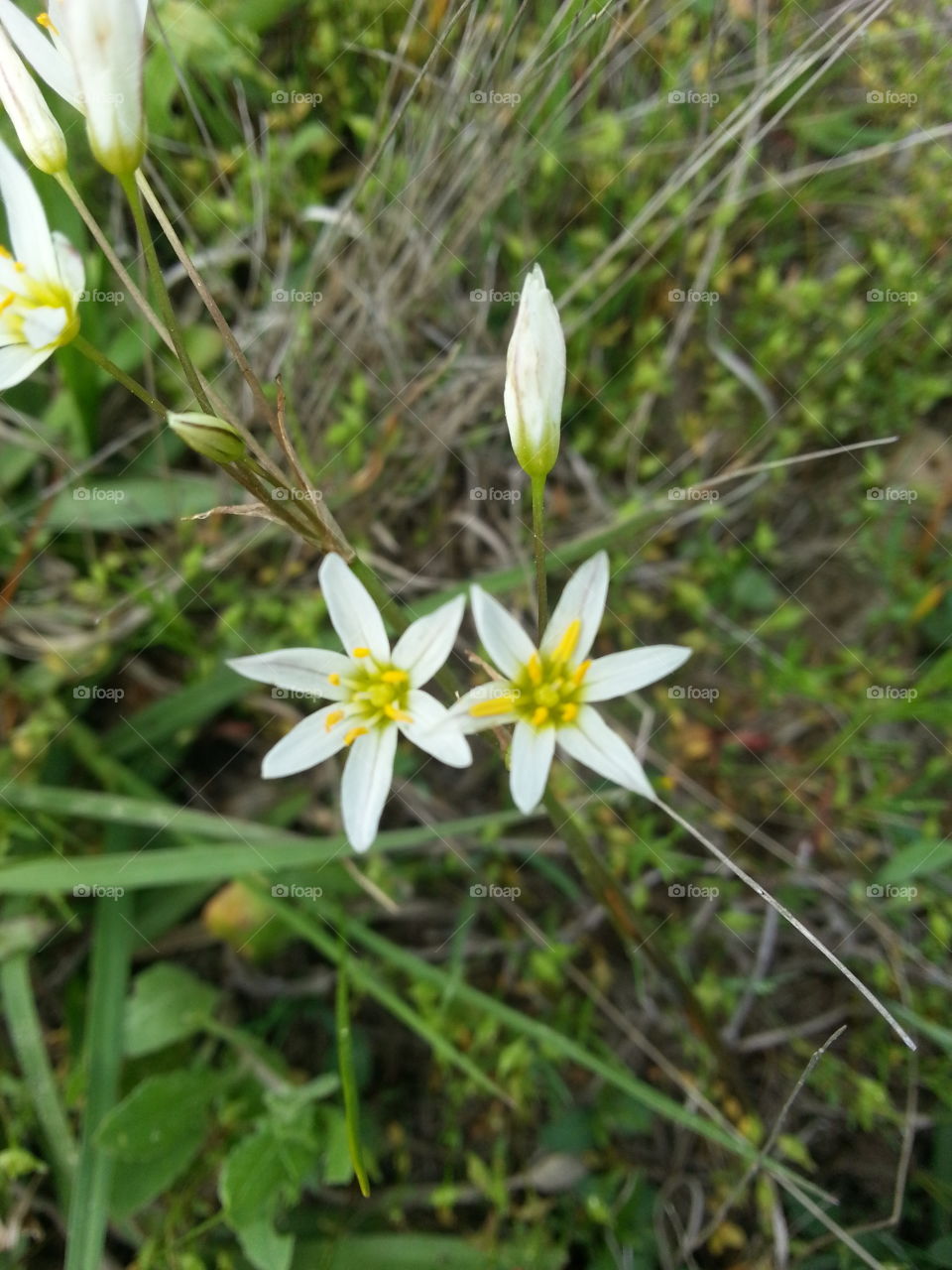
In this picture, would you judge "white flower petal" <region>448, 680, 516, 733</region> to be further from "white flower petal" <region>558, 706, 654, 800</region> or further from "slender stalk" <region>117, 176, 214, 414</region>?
"slender stalk" <region>117, 176, 214, 414</region>

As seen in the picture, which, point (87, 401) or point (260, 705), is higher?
point (87, 401)

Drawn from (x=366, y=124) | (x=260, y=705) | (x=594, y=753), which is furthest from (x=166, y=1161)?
(x=366, y=124)

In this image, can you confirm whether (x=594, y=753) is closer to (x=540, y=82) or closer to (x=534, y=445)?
(x=534, y=445)
